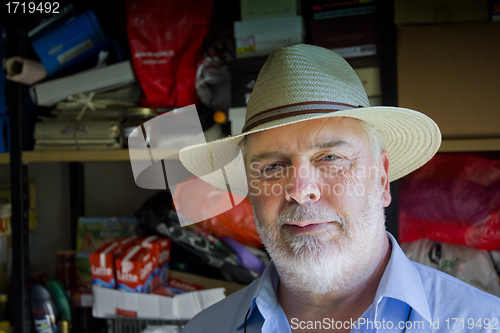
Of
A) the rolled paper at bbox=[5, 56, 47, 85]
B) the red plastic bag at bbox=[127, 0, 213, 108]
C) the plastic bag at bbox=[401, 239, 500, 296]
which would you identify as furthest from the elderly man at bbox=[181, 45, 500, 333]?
the rolled paper at bbox=[5, 56, 47, 85]

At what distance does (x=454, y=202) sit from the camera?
1166 mm

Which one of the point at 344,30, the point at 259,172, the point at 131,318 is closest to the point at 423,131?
the point at 259,172

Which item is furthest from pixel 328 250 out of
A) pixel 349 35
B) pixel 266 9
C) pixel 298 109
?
pixel 266 9

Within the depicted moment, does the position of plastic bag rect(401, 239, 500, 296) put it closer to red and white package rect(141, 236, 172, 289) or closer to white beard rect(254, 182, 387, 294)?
white beard rect(254, 182, 387, 294)

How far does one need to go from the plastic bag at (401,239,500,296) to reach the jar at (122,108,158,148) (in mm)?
1041

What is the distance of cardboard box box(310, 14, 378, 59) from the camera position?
1174 mm

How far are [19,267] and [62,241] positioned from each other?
0.54 meters

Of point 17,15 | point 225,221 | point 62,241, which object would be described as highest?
point 17,15

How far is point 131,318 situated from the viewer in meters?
1.30

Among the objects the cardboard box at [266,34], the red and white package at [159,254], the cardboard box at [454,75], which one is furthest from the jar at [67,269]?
the cardboard box at [454,75]

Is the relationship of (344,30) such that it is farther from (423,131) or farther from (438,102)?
(423,131)

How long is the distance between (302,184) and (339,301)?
27 cm

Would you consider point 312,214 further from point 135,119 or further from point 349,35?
point 135,119

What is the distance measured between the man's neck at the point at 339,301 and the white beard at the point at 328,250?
1cm
